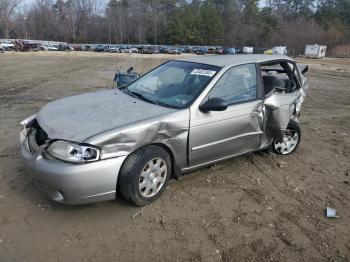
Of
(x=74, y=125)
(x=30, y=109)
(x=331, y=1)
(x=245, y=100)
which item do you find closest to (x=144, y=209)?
(x=74, y=125)

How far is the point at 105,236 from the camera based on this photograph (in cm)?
364

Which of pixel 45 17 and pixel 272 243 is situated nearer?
pixel 272 243

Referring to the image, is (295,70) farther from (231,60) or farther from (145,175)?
(145,175)

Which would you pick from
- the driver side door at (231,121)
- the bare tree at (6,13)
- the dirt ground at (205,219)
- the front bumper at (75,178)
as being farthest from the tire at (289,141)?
the bare tree at (6,13)

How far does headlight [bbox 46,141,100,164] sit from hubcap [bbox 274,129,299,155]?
323 centimetres

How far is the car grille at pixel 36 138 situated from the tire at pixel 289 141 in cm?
339

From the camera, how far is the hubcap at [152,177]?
407 centimetres

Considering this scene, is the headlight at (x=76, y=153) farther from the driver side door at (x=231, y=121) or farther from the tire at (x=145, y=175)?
the driver side door at (x=231, y=121)

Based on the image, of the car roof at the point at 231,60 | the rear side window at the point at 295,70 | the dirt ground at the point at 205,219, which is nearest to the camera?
the dirt ground at the point at 205,219

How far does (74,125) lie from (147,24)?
390 ft

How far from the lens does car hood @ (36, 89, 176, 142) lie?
3840 mm

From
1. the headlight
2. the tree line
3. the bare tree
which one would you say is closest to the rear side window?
the headlight

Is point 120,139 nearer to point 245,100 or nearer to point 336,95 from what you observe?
point 245,100

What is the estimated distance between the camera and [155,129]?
160 inches
